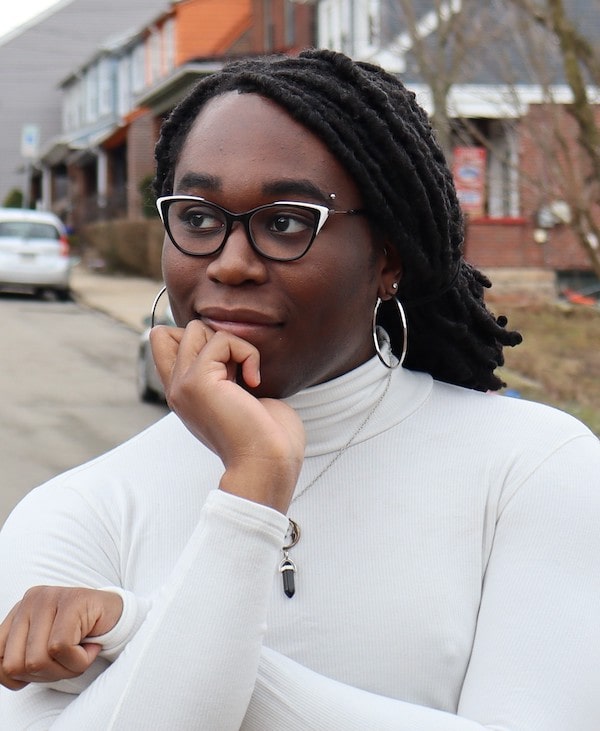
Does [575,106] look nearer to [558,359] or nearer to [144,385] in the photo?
[558,359]

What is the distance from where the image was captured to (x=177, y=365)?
5.74ft

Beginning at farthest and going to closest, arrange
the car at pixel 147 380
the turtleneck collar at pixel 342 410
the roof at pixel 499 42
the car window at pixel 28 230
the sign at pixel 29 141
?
the sign at pixel 29 141 → the car window at pixel 28 230 → the car at pixel 147 380 → the roof at pixel 499 42 → the turtleneck collar at pixel 342 410

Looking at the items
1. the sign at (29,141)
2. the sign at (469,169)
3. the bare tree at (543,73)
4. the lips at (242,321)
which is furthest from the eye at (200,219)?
the sign at (29,141)

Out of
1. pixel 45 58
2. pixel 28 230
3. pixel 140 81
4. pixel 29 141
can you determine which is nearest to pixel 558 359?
pixel 28 230

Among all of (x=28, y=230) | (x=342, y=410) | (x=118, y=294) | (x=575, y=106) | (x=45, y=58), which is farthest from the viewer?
(x=45, y=58)

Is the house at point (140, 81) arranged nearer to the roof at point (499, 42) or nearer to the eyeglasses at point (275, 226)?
the roof at point (499, 42)

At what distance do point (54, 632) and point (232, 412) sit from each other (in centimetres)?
36

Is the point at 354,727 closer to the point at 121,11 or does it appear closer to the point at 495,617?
the point at 495,617

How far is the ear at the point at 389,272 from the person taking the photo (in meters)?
1.89

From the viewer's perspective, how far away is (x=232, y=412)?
1654 millimetres

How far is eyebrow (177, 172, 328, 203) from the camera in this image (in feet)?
5.67

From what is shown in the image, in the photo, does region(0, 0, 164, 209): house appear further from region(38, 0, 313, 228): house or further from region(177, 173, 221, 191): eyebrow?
region(177, 173, 221, 191): eyebrow

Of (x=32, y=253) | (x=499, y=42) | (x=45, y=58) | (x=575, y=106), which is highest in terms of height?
(x=45, y=58)

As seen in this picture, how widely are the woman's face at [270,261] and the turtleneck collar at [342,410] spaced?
0.08 m
